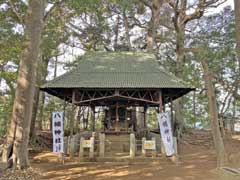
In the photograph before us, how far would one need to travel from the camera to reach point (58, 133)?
1301 centimetres

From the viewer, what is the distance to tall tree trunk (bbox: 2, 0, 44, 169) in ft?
31.8

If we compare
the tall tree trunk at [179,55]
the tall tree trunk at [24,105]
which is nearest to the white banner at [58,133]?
the tall tree trunk at [24,105]

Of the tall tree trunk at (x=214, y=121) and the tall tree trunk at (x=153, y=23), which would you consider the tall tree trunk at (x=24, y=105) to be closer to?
the tall tree trunk at (x=214, y=121)

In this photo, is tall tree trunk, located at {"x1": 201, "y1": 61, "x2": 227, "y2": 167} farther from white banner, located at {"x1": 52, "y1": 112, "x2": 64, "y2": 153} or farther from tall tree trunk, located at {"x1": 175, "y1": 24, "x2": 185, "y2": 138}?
tall tree trunk, located at {"x1": 175, "y1": 24, "x2": 185, "y2": 138}

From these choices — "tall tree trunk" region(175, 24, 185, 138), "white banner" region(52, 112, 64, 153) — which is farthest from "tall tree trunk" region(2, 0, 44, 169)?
"tall tree trunk" region(175, 24, 185, 138)

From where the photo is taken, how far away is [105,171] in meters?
11.2

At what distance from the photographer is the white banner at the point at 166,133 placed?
41.9 ft

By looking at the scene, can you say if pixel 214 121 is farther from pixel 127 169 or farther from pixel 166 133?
pixel 127 169

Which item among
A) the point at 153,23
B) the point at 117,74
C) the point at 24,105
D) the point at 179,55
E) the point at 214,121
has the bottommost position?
the point at 214,121

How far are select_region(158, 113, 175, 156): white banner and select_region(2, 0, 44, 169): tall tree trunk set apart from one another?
18.0 ft

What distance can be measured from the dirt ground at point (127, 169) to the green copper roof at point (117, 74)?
3258mm

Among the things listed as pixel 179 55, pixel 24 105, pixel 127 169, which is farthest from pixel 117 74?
pixel 179 55

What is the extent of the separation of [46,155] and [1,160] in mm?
5109

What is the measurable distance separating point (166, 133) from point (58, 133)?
14.2 ft
